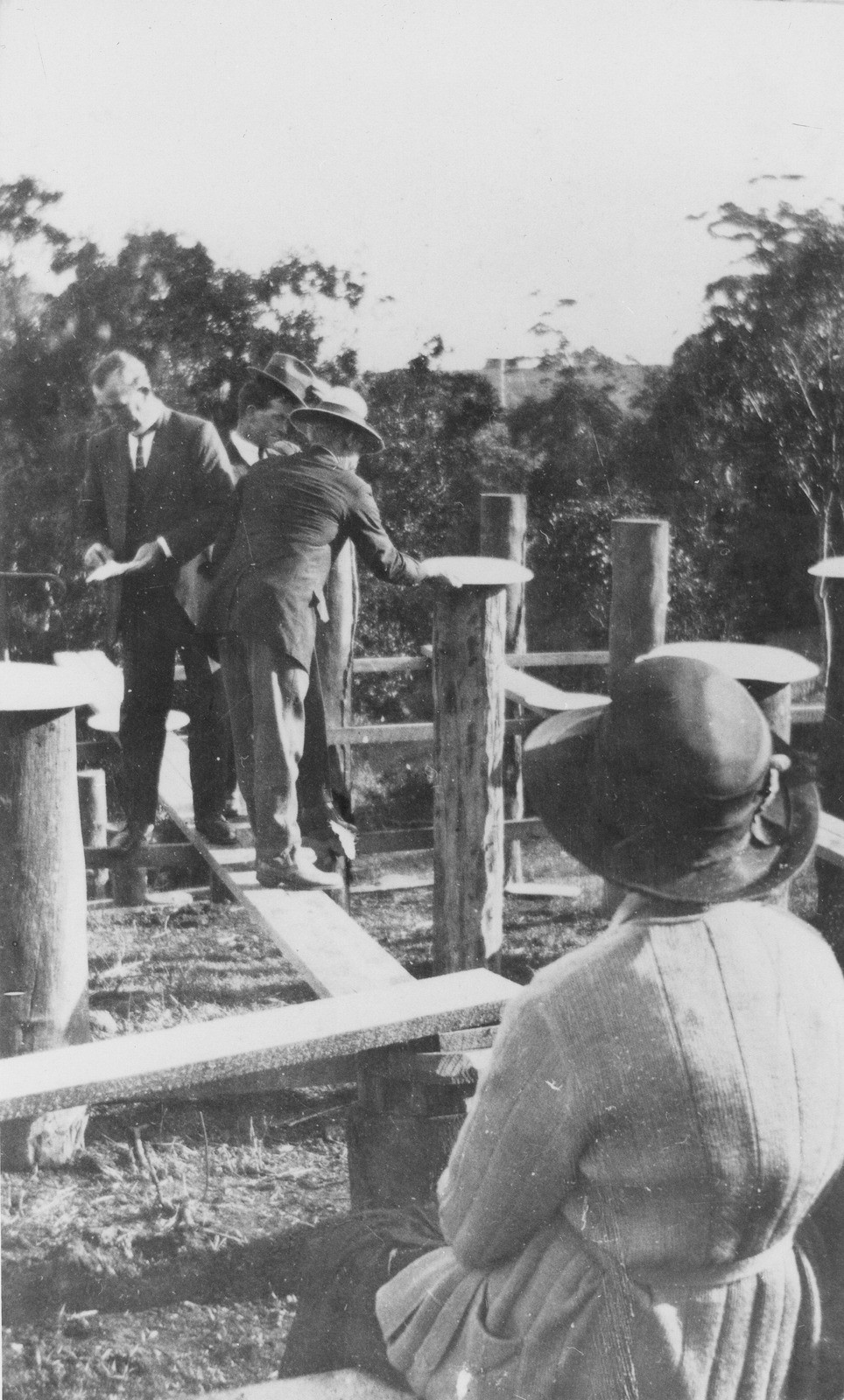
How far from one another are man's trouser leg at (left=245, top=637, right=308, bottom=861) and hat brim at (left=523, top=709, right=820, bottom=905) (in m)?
1.73

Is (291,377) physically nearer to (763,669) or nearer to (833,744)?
(763,669)

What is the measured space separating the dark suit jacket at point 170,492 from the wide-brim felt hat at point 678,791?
143cm

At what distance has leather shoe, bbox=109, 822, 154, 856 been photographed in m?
3.83

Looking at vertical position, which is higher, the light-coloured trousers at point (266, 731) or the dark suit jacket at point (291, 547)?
the dark suit jacket at point (291, 547)

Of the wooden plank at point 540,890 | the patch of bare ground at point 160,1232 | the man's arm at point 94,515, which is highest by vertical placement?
the man's arm at point 94,515

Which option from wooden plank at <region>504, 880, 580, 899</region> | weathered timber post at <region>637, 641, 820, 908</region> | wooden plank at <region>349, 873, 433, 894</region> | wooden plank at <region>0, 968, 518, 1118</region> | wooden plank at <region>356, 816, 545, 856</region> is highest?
weathered timber post at <region>637, 641, 820, 908</region>

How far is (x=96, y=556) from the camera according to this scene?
2916 mm

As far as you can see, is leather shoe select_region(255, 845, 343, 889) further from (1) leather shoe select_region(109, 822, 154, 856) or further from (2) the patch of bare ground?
(2) the patch of bare ground

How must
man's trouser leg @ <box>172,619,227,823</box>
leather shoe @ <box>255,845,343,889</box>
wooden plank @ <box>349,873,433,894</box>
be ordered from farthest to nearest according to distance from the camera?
1. wooden plank @ <box>349,873,433,894</box>
2. leather shoe @ <box>255,845,343,889</box>
3. man's trouser leg @ <box>172,619,227,823</box>

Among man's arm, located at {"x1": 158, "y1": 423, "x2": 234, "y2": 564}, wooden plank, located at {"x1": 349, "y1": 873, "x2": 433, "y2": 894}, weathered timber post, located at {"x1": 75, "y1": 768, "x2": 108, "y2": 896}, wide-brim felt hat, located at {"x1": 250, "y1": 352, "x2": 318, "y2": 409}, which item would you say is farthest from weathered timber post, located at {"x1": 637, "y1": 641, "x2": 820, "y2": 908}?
wooden plank, located at {"x1": 349, "y1": 873, "x2": 433, "y2": 894}

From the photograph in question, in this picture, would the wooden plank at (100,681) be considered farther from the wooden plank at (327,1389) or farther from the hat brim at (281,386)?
the wooden plank at (327,1389)

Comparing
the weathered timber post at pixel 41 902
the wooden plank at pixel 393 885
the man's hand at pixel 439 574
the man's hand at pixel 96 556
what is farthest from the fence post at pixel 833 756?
the wooden plank at pixel 393 885

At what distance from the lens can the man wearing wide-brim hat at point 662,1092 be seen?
59.4 inches

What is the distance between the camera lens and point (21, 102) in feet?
7.82
